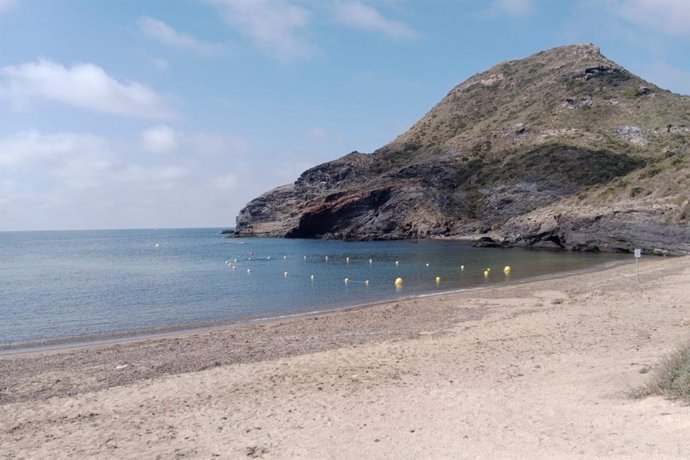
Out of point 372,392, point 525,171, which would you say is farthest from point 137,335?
point 525,171

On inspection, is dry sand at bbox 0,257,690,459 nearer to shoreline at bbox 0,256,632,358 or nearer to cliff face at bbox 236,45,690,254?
shoreline at bbox 0,256,632,358

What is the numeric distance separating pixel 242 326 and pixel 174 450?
14310 mm

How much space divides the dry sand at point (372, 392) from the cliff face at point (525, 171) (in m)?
39.4

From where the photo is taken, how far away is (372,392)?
1057 cm

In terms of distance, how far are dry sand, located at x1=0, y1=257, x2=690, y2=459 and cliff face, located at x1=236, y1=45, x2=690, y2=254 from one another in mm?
39387

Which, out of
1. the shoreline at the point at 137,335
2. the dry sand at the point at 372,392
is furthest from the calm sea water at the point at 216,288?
the dry sand at the point at 372,392

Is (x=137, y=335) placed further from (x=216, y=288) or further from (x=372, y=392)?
(x=216, y=288)

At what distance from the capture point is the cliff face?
5616cm

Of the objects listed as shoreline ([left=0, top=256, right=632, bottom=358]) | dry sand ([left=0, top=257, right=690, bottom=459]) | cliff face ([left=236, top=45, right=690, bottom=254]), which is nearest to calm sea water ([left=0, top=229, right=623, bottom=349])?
shoreline ([left=0, top=256, right=632, bottom=358])

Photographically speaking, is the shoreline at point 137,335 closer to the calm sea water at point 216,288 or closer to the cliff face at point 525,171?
the calm sea water at point 216,288

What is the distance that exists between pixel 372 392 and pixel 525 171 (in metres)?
84.3

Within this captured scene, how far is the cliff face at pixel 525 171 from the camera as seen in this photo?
56156mm

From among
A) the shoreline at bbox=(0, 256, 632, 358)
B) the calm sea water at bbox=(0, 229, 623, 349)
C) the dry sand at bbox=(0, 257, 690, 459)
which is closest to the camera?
the dry sand at bbox=(0, 257, 690, 459)

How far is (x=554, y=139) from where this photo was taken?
302 ft
